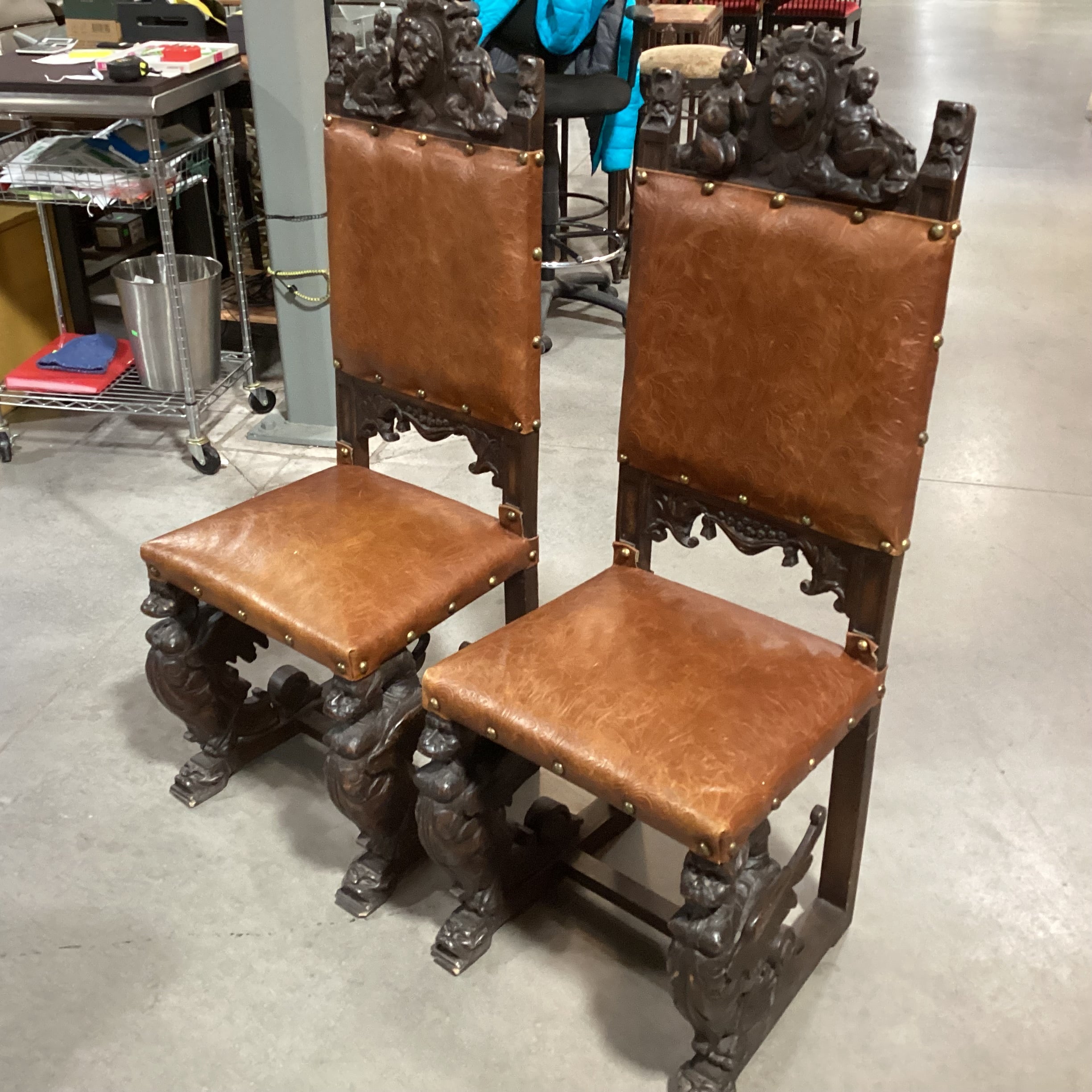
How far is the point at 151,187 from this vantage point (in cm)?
295

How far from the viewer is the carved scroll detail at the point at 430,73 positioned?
1751mm

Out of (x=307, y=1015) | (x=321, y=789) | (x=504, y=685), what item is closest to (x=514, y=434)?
(x=504, y=685)

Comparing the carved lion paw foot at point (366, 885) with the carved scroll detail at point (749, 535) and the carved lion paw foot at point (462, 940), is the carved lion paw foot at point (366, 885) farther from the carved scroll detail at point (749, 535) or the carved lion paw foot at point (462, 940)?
the carved scroll detail at point (749, 535)

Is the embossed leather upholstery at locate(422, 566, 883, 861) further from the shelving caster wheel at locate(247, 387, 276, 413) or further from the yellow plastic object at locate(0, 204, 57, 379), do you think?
the yellow plastic object at locate(0, 204, 57, 379)

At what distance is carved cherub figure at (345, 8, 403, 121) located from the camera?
1.83m

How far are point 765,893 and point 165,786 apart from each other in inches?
47.0

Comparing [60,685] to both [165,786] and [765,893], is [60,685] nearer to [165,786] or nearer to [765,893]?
[165,786]

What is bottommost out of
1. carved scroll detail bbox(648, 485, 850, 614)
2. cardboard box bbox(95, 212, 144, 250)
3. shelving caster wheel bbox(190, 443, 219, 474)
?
shelving caster wheel bbox(190, 443, 219, 474)

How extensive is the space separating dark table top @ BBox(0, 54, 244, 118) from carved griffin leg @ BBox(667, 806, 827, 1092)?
2.20m

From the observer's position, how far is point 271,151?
10.1ft

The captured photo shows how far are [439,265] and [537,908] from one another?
1.04m

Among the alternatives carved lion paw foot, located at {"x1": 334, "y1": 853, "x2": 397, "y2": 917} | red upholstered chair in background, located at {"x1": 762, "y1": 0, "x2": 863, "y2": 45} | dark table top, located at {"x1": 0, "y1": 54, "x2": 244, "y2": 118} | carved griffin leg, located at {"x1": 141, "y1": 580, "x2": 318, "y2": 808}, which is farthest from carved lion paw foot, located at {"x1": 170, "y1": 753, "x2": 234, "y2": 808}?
red upholstered chair in background, located at {"x1": 762, "y1": 0, "x2": 863, "y2": 45}

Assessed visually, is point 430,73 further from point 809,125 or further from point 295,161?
point 295,161

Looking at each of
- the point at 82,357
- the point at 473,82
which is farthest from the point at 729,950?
the point at 82,357
